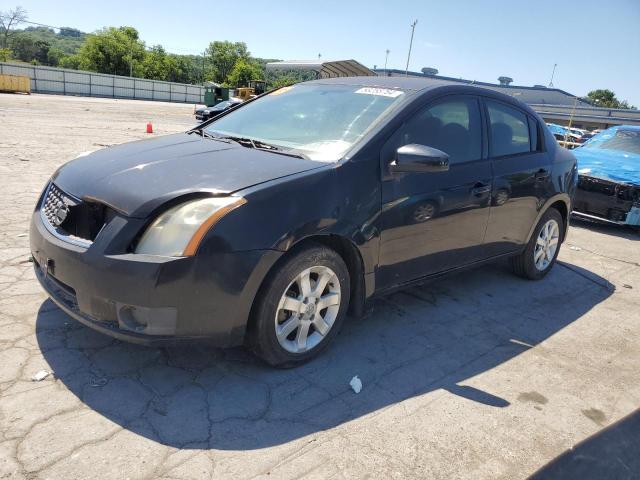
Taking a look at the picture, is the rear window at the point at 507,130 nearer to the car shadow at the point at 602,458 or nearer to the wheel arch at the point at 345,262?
the wheel arch at the point at 345,262

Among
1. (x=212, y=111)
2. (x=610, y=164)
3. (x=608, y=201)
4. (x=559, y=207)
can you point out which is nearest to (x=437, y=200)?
(x=559, y=207)

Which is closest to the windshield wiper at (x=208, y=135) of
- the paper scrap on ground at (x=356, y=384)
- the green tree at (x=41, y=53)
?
the paper scrap on ground at (x=356, y=384)

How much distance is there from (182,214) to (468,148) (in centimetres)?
238

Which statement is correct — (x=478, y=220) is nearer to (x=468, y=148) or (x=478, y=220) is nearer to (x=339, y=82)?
(x=468, y=148)

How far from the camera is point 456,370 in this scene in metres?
3.31

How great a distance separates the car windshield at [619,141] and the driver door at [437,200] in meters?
6.08

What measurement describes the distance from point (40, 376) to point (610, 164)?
8.18m

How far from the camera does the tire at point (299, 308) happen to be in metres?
2.82

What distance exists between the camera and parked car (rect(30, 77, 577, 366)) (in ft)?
8.39

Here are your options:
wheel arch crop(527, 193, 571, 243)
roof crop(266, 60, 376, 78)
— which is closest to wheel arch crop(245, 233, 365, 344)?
wheel arch crop(527, 193, 571, 243)

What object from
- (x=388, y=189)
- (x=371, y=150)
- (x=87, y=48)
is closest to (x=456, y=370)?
(x=388, y=189)

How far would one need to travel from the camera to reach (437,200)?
11.9 ft

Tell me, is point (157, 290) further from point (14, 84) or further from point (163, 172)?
point (14, 84)

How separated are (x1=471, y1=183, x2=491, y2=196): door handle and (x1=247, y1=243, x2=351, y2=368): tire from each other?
1393 mm
